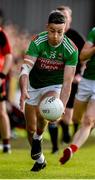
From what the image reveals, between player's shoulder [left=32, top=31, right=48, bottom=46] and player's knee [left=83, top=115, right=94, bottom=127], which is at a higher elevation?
player's shoulder [left=32, top=31, right=48, bottom=46]

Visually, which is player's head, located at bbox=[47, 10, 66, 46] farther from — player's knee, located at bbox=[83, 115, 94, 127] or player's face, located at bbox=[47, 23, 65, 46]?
player's knee, located at bbox=[83, 115, 94, 127]

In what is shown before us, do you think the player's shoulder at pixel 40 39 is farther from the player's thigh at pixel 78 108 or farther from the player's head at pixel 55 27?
the player's thigh at pixel 78 108

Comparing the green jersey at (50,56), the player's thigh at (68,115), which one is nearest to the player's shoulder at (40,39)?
the green jersey at (50,56)

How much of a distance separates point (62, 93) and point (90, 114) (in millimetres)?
746

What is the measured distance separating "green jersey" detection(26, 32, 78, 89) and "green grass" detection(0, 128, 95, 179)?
126 cm

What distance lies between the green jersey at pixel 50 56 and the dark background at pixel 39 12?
20.1 metres

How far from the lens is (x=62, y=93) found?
38.0 ft

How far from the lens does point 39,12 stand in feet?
107

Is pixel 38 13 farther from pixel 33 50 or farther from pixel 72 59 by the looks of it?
pixel 33 50

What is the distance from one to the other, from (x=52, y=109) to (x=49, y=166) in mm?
1747

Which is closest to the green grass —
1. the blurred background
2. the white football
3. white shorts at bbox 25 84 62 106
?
the white football

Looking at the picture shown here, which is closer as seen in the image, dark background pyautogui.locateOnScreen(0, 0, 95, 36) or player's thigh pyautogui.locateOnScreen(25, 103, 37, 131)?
player's thigh pyautogui.locateOnScreen(25, 103, 37, 131)

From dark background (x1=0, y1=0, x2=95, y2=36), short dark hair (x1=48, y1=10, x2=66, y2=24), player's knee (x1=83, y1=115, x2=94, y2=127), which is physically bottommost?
dark background (x1=0, y1=0, x2=95, y2=36)

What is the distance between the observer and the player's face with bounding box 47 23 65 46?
11.4m
